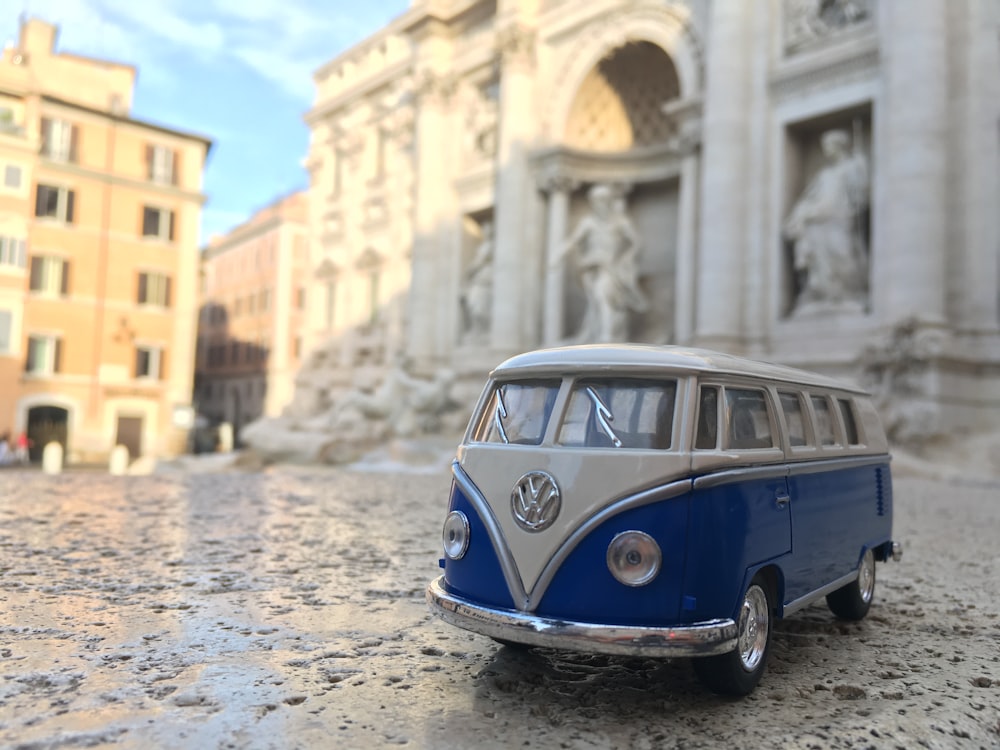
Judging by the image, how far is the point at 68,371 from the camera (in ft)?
104

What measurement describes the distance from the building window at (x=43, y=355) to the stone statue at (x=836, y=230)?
1034 inches

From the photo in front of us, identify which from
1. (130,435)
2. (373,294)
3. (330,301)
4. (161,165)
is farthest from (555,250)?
(161,165)

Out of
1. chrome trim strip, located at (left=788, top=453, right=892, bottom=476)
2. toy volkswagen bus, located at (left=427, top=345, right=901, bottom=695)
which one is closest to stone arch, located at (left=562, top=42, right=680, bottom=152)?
Result: chrome trim strip, located at (left=788, top=453, right=892, bottom=476)

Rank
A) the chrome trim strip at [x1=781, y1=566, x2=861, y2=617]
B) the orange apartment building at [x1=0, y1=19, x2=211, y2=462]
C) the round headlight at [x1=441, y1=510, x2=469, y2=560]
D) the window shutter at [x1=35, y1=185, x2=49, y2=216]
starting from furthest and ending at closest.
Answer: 1. the window shutter at [x1=35, y1=185, x2=49, y2=216]
2. the orange apartment building at [x1=0, y1=19, x2=211, y2=462]
3. the chrome trim strip at [x1=781, y1=566, x2=861, y2=617]
4. the round headlight at [x1=441, y1=510, x2=469, y2=560]

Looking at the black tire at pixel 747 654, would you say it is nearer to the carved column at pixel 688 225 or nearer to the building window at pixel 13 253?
the carved column at pixel 688 225

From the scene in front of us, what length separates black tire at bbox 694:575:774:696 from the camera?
372cm

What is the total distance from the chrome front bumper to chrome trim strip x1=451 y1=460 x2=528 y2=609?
8cm

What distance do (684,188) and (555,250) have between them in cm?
417

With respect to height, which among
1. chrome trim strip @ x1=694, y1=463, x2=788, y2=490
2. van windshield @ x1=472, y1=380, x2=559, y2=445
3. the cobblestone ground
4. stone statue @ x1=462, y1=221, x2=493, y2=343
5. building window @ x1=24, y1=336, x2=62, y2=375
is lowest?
the cobblestone ground

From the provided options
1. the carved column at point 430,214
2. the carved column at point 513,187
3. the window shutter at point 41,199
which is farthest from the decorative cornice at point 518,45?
the window shutter at point 41,199

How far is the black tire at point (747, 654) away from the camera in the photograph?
372 cm

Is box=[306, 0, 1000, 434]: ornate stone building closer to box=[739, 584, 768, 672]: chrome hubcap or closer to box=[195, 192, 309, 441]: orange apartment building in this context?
box=[739, 584, 768, 672]: chrome hubcap

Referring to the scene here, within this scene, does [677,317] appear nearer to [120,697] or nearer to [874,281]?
[874,281]

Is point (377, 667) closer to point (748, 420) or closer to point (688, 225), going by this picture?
point (748, 420)
